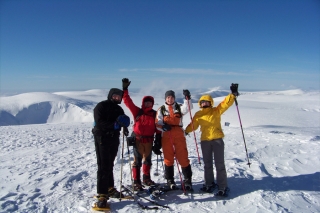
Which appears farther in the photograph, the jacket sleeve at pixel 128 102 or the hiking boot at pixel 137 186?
the hiking boot at pixel 137 186

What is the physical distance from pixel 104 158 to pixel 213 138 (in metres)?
2.17

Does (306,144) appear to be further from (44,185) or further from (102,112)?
(44,185)

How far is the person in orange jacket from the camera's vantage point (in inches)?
174

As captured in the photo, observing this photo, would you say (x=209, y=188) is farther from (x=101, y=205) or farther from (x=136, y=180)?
(x=101, y=205)

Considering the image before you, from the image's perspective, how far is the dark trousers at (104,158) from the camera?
3.84 meters

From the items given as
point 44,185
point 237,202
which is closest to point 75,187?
point 44,185

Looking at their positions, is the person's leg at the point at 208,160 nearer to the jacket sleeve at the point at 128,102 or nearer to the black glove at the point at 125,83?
the jacket sleeve at the point at 128,102

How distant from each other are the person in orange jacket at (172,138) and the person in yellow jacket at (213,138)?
37 centimetres

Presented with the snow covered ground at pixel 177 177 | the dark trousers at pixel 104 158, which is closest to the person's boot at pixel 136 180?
the snow covered ground at pixel 177 177

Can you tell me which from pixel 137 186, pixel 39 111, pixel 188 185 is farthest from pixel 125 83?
pixel 39 111

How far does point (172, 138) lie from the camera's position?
14.5 feet

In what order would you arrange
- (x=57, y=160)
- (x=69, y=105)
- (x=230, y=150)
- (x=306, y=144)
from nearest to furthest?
(x=57, y=160) → (x=230, y=150) → (x=306, y=144) → (x=69, y=105)

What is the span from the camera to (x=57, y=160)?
6953mm

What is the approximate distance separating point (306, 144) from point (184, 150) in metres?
7.21
